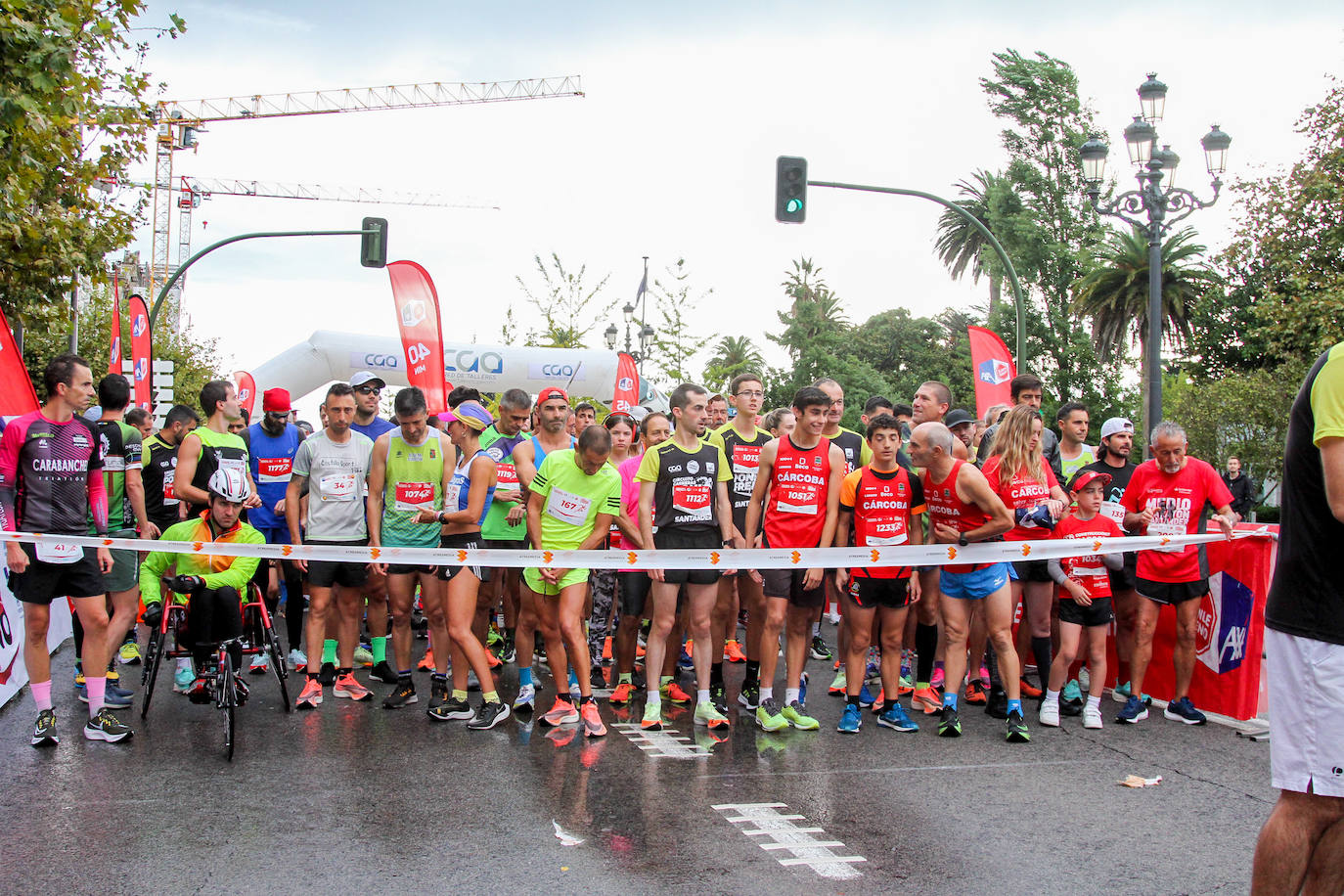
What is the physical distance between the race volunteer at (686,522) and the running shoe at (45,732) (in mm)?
3487

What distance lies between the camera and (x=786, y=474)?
7.45m

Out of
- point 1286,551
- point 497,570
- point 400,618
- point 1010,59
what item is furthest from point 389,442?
point 1010,59

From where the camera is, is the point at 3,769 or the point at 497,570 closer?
the point at 3,769

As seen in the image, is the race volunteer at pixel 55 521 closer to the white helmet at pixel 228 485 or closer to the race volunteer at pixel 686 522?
the white helmet at pixel 228 485

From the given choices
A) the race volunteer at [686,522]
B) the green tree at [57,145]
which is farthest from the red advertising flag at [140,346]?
the race volunteer at [686,522]

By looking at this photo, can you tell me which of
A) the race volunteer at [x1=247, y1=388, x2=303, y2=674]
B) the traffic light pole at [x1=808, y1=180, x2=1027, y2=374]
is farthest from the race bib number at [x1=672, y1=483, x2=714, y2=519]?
the traffic light pole at [x1=808, y1=180, x2=1027, y2=374]

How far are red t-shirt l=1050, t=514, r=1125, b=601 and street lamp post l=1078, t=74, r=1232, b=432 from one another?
6716 millimetres

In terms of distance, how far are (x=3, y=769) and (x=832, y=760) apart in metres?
4.51

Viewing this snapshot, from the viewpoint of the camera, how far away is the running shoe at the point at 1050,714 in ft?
24.3

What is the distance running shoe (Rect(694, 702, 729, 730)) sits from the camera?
23.3 feet

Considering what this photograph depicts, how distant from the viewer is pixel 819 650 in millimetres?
10336

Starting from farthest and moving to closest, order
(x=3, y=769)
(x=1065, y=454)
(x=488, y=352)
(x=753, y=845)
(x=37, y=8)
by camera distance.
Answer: (x=488, y=352), (x=37, y=8), (x=1065, y=454), (x=3, y=769), (x=753, y=845)

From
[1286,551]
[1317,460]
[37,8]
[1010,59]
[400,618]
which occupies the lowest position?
[400,618]

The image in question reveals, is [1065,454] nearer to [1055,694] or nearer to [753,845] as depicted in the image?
[1055,694]
